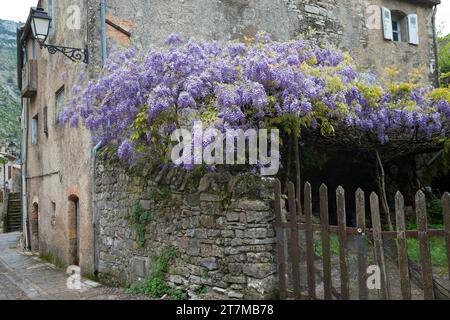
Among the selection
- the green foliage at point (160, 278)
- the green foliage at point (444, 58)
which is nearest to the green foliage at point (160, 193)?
the green foliage at point (160, 278)

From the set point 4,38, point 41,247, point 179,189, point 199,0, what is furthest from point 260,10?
point 4,38

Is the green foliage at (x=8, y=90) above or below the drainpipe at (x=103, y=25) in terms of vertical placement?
above

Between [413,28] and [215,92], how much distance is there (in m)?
9.38

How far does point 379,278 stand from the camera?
4262mm

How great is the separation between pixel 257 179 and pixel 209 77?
1.56 m

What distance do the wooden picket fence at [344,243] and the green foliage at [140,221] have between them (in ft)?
7.91

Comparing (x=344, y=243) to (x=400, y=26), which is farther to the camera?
(x=400, y=26)

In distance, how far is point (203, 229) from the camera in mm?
5547

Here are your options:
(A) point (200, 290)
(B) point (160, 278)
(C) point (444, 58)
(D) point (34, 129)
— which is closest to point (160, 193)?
(B) point (160, 278)

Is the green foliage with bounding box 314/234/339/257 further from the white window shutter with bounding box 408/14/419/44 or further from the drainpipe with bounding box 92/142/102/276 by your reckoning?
the white window shutter with bounding box 408/14/419/44

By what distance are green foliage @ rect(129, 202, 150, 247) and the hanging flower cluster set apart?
88 cm

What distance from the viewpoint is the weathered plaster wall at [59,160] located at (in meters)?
8.45

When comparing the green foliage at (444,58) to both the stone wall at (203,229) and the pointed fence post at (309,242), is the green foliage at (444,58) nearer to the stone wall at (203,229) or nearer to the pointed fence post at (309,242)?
the stone wall at (203,229)

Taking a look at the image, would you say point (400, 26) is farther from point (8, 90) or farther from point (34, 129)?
point (8, 90)
